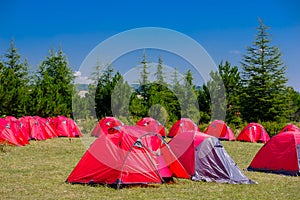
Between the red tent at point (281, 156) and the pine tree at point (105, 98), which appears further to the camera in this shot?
the pine tree at point (105, 98)

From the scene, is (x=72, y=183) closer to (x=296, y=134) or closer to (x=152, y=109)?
(x=296, y=134)

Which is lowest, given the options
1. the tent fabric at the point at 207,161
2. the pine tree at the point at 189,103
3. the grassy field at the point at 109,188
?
the grassy field at the point at 109,188

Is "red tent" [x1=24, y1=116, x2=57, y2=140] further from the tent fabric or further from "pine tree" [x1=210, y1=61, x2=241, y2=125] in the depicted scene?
"pine tree" [x1=210, y1=61, x2=241, y2=125]

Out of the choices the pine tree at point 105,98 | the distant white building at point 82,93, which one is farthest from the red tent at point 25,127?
the distant white building at point 82,93

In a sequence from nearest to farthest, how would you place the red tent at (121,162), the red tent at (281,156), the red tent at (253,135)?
the red tent at (121,162) < the red tent at (281,156) < the red tent at (253,135)

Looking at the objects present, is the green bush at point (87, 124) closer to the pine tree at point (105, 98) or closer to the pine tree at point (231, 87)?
the pine tree at point (105, 98)

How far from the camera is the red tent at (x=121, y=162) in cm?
957

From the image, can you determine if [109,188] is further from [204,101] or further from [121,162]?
[204,101]

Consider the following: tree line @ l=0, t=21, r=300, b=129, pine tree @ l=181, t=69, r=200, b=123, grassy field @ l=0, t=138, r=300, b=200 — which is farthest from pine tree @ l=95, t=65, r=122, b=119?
grassy field @ l=0, t=138, r=300, b=200

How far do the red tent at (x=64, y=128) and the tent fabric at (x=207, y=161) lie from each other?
1576 cm

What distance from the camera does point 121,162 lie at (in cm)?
957

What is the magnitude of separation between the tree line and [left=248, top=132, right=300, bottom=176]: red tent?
1242 cm

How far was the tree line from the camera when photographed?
3288 cm

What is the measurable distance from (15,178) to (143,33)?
19.9 ft
